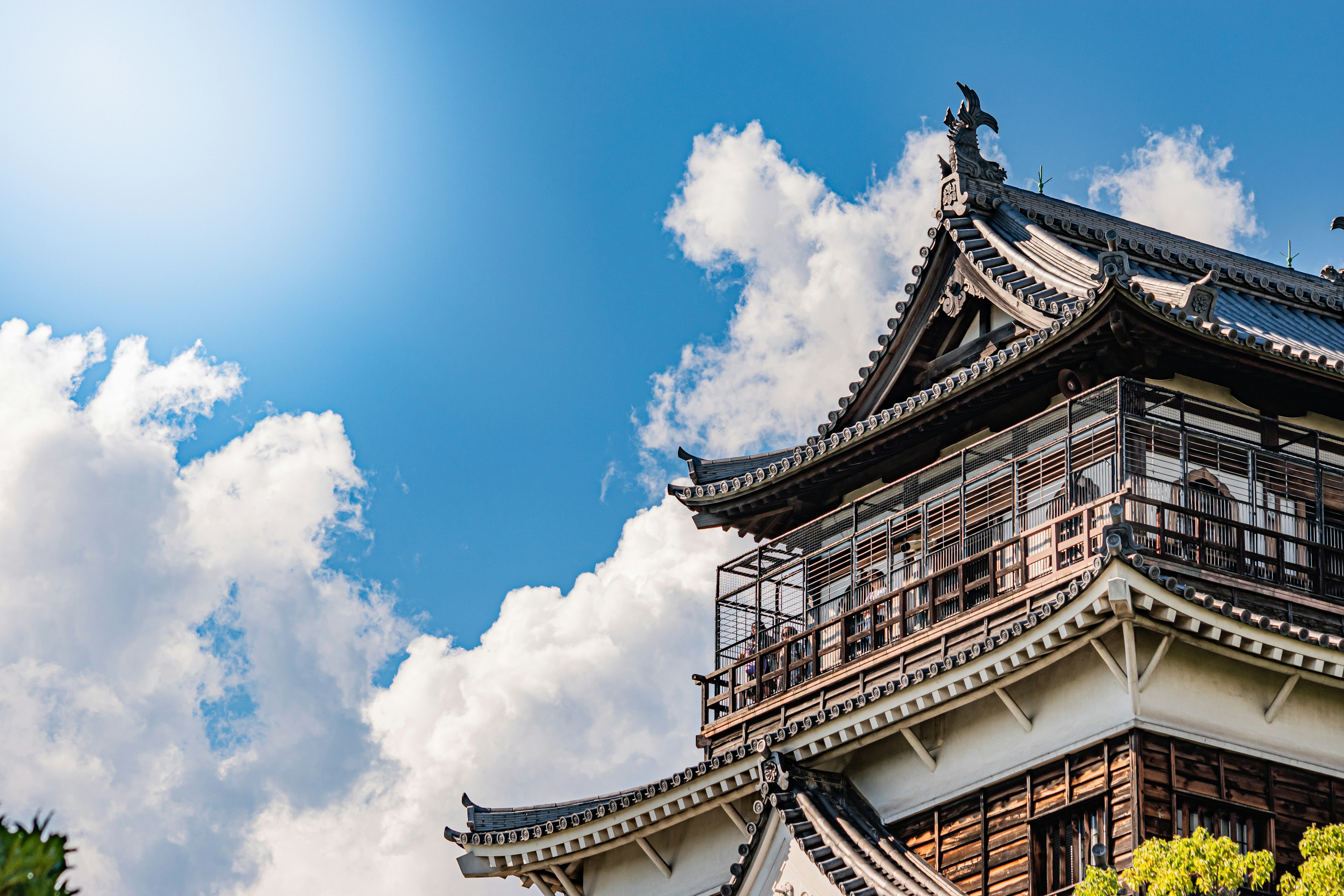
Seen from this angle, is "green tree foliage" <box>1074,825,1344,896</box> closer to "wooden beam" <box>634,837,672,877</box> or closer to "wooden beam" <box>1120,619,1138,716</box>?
"wooden beam" <box>1120,619,1138,716</box>

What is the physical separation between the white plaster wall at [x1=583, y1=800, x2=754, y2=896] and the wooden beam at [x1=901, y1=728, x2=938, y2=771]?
116 inches

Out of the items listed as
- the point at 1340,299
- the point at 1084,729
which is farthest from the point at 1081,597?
the point at 1340,299

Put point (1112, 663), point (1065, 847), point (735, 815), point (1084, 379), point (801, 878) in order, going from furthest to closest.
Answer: point (735, 815), point (1084, 379), point (801, 878), point (1065, 847), point (1112, 663)

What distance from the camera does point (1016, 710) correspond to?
70.3ft

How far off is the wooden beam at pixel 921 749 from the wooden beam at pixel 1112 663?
315cm

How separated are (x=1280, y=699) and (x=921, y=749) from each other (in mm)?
4504

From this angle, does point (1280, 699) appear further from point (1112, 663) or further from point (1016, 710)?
point (1016, 710)

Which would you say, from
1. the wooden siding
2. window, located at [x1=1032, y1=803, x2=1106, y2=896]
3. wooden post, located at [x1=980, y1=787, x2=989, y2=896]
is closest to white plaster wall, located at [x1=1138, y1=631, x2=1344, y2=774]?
the wooden siding

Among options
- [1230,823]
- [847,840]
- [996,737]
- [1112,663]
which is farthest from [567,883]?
[1230,823]

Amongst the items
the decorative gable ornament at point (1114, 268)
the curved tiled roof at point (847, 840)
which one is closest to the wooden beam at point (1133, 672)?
the curved tiled roof at point (847, 840)

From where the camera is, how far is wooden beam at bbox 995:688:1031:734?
2144cm

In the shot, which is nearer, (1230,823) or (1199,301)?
(1230,823)

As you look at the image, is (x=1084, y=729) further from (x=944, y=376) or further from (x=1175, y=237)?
(x=1175, y=237)

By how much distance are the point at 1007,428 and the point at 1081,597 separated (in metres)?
5.77
